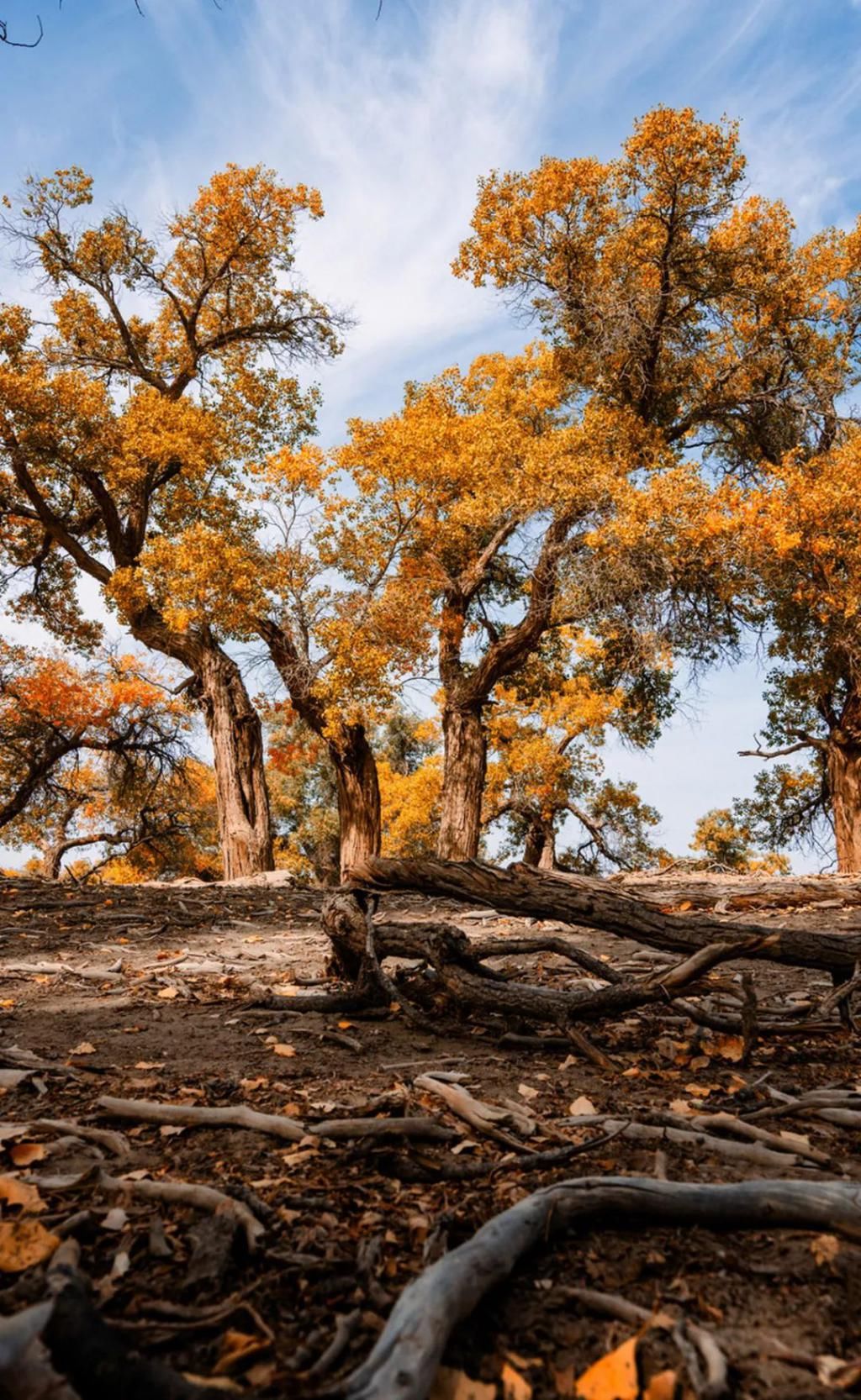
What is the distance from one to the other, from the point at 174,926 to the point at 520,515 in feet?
28.0

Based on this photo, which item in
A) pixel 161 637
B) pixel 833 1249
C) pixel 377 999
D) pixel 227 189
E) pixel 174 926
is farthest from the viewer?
pixel 227 189

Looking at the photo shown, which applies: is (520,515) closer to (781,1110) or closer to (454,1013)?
(454,1013)

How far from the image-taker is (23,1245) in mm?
1765

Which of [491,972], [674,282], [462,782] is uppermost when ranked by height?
[674,282]

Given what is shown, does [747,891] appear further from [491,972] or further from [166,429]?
[166,429]

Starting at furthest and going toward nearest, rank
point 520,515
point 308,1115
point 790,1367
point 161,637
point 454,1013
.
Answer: point 161,637 < point 520,515 < point 454,1013 < point 308,1115 < point 790,1367

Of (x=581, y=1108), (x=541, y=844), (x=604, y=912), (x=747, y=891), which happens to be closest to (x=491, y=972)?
(x=604, y=912)

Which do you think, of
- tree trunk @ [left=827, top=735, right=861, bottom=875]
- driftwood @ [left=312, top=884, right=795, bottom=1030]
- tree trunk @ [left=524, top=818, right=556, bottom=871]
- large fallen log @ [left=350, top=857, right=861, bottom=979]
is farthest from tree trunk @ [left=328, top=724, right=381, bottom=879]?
large fallen log @ [left=350, top=857, right=861, bottom=979]

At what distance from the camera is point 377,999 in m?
4.20

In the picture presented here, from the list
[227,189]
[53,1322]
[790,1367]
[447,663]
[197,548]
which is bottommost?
[790,1367]

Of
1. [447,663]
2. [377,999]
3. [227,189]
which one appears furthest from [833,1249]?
[227,189]

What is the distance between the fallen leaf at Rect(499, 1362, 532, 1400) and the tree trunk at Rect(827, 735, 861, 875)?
15.4 m

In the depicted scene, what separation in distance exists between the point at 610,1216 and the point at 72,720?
17.9 meters

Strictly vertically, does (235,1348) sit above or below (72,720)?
below
